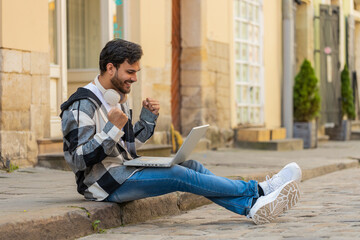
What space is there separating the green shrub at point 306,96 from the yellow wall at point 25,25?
296 inches

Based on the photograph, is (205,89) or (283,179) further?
(205,89)

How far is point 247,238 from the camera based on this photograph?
397 cm

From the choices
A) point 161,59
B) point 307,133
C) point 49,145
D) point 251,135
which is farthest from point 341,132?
point 49,145

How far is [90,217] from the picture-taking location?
4.28 metres

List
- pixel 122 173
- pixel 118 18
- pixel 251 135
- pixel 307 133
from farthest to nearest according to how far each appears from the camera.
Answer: pixel 307 133
pixel 251 135
pixel 118 18
pixel 122 173

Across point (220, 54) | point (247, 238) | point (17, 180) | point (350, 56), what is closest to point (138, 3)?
point (220, 54)

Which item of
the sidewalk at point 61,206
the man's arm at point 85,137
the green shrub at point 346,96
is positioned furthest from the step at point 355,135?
→ the man's arm at point 85,137

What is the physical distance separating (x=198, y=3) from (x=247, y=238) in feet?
24.8

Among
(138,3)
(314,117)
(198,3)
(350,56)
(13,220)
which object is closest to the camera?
(13,220)

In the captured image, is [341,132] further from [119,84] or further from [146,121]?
[119,84]

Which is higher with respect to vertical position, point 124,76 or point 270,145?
point 124,76

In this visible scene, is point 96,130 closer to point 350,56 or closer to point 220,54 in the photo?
point 220,54

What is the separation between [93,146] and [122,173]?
334 millimetres

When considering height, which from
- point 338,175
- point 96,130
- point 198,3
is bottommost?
point 338,175
